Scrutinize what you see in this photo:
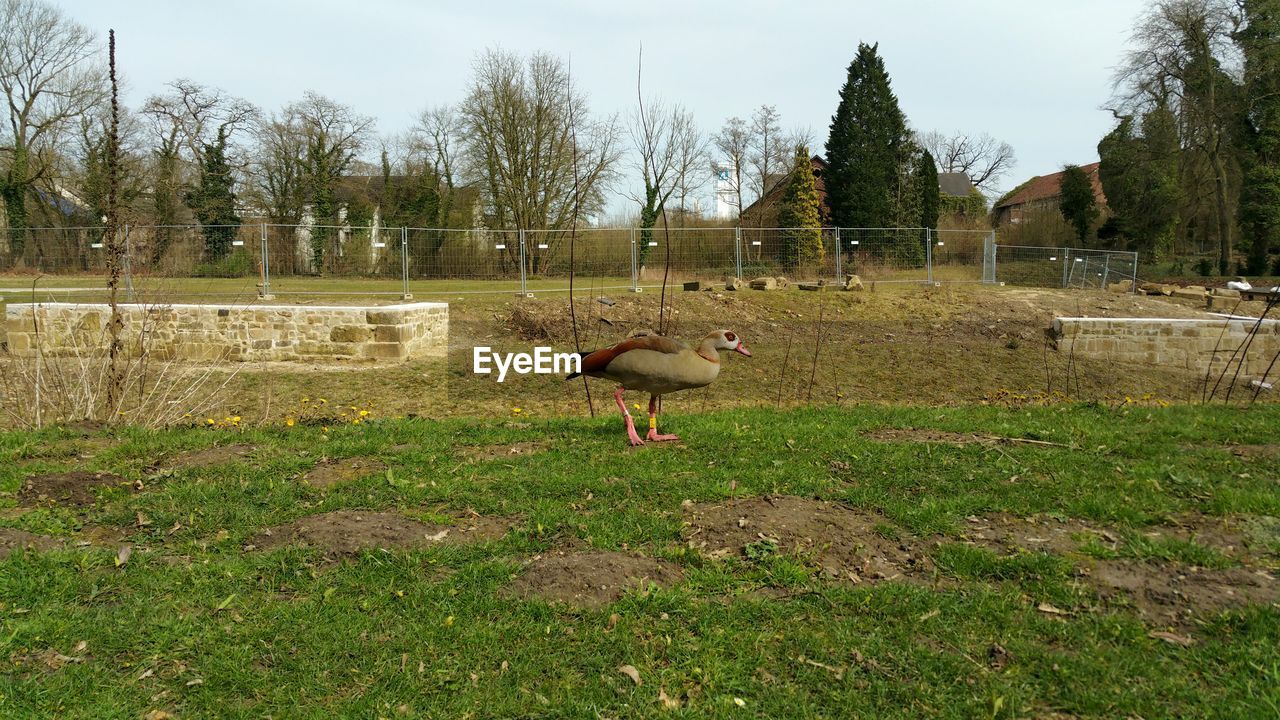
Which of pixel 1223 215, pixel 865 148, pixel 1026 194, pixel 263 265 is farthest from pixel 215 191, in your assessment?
pixel 1026 194

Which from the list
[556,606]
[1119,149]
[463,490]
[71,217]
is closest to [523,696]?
[556,606]

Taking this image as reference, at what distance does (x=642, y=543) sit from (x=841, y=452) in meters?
→ 2.10

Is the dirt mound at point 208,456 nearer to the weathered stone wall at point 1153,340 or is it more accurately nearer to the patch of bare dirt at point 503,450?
the patch of bare dirt at point 503,450

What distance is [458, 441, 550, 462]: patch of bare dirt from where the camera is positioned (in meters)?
5.34

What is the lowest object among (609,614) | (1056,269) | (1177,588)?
(609,614)

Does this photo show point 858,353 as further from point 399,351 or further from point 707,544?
point 707,544

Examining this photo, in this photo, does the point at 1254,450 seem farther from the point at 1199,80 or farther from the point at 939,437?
the point at 1199,80

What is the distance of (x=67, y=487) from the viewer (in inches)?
173

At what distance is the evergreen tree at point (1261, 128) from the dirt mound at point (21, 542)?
37.3m

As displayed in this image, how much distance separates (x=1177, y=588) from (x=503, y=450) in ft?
13.4

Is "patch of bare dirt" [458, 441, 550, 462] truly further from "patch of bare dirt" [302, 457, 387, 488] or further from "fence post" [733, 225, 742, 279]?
"fence post" [733, 225, 742, 279]

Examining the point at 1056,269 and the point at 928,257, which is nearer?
the point at 928,257

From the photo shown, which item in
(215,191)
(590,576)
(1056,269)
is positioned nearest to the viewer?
(590,576)

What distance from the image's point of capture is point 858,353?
13.6 meters
